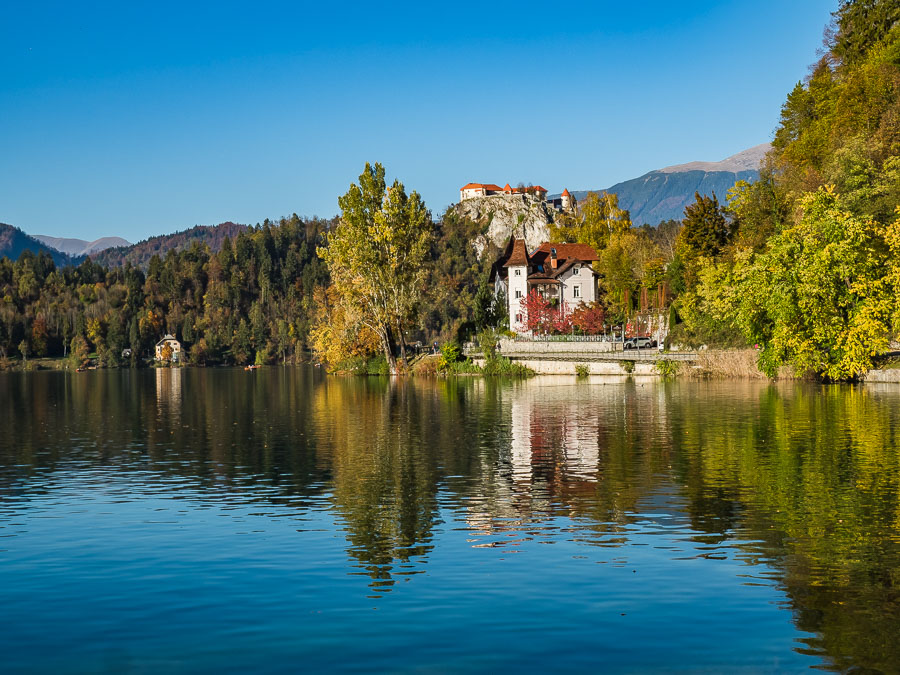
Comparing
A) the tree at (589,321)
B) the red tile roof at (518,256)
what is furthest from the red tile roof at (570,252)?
the tree at (589,321)

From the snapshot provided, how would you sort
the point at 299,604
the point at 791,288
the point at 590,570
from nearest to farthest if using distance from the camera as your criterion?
the point at 299,604
the point at 590,570
the point at 791,288

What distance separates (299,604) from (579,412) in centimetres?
3506

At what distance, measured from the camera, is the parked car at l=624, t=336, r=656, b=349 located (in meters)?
93.9

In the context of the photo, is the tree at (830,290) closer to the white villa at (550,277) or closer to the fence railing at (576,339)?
the fence railing at (576,339)

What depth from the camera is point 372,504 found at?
22.8 meters

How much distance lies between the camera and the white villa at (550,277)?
12331 centimetres

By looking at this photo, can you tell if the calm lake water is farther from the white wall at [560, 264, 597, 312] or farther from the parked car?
the white wall at [560, 264, 597, 312]

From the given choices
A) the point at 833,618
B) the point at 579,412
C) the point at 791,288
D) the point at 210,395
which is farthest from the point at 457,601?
the point at 210,395

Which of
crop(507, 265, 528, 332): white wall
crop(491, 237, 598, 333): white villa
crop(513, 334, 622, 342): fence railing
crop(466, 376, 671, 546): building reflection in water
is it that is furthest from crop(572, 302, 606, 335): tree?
crop(466, 376, 671, 546): building reflection in water

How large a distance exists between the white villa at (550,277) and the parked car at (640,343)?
24400 mm

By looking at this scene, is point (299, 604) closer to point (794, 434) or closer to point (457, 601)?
point (457, 601)

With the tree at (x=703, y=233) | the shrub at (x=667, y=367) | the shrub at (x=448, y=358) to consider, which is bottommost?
the shrub at (x=667, y=367)

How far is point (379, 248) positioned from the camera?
313ft

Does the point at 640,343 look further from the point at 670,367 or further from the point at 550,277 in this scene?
the point at 550,277
